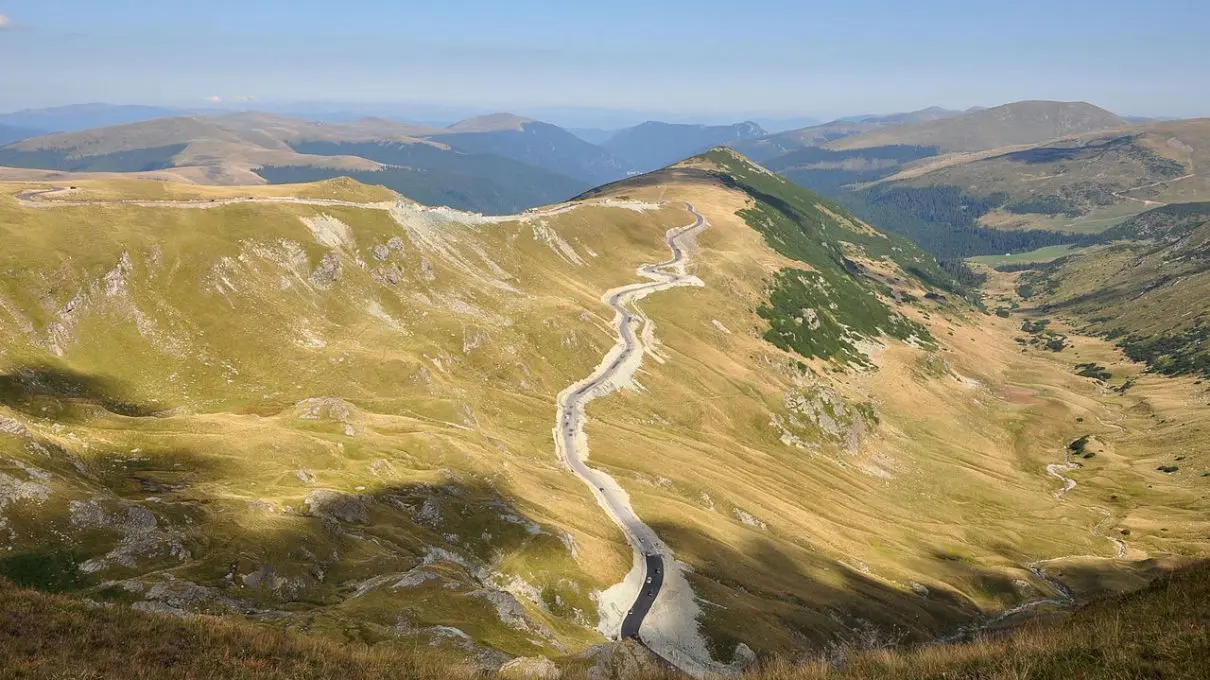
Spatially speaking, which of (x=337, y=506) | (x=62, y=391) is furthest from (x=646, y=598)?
(x=62, y=391)

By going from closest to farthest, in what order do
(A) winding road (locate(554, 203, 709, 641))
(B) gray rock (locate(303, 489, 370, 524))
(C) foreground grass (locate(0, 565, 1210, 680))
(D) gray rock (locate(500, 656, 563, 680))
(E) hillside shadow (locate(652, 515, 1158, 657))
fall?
(C) foreground grass (locate(0, 565, 1210, 680)) → (D) gray rock (locate(500, 656, 563, 680)) → (B) gray rock (locate(303, 489, 370, 524)) → (A) winding road (locate(554, 203, 709, 641)) → (E) hillside shadow (locate(652, 515, 1158, 657))

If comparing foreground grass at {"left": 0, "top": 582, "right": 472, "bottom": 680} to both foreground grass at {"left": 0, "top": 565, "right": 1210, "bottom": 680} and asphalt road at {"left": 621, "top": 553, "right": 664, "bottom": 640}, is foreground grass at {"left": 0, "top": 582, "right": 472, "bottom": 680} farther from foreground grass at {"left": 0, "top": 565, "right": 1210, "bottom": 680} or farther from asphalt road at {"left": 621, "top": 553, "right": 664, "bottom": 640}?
asphalt road at {"left": 621, "top": 553, "right": 664, "bottom": 640}

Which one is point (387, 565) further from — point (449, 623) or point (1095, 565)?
point (1095, 565)

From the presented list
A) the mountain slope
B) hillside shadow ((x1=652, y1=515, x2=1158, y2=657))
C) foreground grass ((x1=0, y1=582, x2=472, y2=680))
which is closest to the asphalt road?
the mountain slope

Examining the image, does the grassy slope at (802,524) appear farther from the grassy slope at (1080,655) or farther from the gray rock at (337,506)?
the grassy slope at (1080,655)

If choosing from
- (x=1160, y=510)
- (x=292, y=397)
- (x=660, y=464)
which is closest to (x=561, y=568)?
(x=660, y=464)

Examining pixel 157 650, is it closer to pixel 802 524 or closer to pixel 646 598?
pixel 646 598
